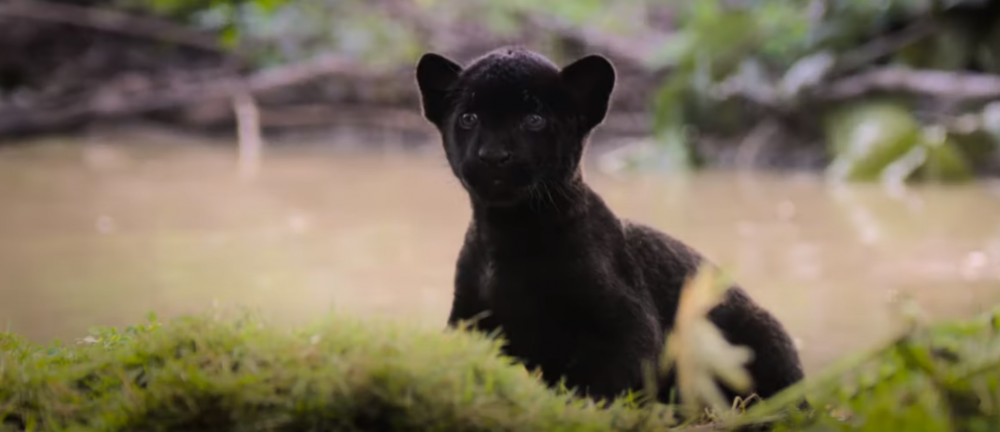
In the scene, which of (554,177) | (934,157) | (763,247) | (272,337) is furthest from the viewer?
(934,157)

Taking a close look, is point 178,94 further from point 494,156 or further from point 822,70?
point 494,156

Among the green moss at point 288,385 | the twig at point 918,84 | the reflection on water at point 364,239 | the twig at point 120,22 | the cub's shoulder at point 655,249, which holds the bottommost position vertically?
the reflection on water at point 364,239

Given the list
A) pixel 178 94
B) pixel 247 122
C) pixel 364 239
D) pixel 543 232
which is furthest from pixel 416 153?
pixel 543 232

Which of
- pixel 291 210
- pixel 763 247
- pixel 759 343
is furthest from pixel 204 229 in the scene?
pixel 759 343

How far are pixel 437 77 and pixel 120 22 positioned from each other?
49.0 ft

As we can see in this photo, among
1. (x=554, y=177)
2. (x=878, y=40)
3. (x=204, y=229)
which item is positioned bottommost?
(x=204, y=229)

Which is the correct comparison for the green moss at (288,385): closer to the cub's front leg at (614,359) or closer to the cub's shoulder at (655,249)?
the cub's front leg at (614,359)

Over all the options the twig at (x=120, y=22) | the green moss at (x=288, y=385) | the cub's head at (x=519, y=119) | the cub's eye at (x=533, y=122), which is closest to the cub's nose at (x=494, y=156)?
the cub's head at (x=519, y=119)

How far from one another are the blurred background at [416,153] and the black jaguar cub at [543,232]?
0.77 metres

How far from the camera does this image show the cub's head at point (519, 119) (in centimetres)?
335

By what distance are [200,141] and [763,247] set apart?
32.4 feet

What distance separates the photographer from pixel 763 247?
895 centimetres

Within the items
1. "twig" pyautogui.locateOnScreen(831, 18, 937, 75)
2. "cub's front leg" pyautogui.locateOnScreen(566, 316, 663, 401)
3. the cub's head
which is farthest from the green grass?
"twig" pyautogui.locateOnScreen(831, 18, 937, 75)

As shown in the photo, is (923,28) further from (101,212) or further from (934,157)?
(101,212)
